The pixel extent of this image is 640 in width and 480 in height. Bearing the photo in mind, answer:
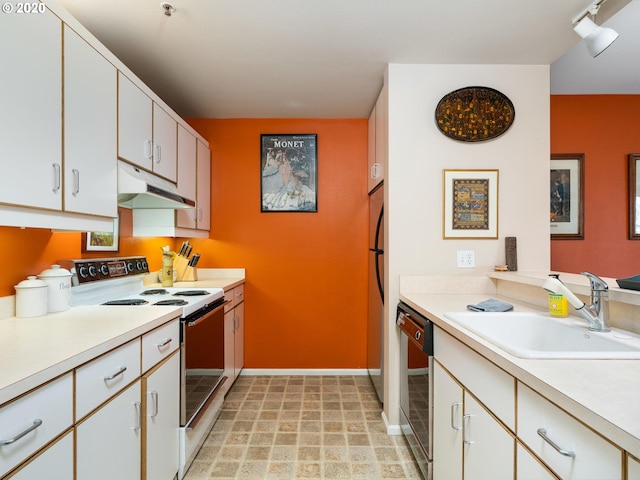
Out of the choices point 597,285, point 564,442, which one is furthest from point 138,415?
point 597,285

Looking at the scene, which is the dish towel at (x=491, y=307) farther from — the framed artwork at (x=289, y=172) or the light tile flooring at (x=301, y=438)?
the framed artwork at (x=289, y=172)

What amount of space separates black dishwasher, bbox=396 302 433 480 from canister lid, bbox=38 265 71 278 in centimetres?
183

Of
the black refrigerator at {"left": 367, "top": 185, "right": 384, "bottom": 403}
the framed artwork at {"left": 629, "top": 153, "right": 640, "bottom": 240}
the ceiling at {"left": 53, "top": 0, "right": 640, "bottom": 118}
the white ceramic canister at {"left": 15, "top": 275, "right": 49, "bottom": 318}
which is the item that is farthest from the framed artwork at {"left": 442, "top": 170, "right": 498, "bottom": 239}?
the white ceramic canister at {"left": 15, "top": 275, "right": 49, "bottom": 318}

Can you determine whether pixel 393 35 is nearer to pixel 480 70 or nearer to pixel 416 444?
pixel 480 70

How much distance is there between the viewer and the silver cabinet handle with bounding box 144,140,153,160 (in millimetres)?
2025

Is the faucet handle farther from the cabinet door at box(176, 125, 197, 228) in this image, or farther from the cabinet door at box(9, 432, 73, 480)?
the cabinet door at box(176, 125, 197, 228)

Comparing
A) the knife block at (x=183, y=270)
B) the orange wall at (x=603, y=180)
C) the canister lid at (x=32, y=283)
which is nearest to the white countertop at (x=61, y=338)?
the canister lid at (x=32, y=283)

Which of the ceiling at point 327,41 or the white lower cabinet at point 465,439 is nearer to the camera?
the white lower cabinet at point 465,439

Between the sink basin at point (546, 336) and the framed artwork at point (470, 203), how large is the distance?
80 cm

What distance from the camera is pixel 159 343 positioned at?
1522 mm

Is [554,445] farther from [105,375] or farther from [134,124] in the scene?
[134,124]

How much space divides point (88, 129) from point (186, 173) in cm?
116

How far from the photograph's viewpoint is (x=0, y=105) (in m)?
1.09

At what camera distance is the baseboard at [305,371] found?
10.5 feet
